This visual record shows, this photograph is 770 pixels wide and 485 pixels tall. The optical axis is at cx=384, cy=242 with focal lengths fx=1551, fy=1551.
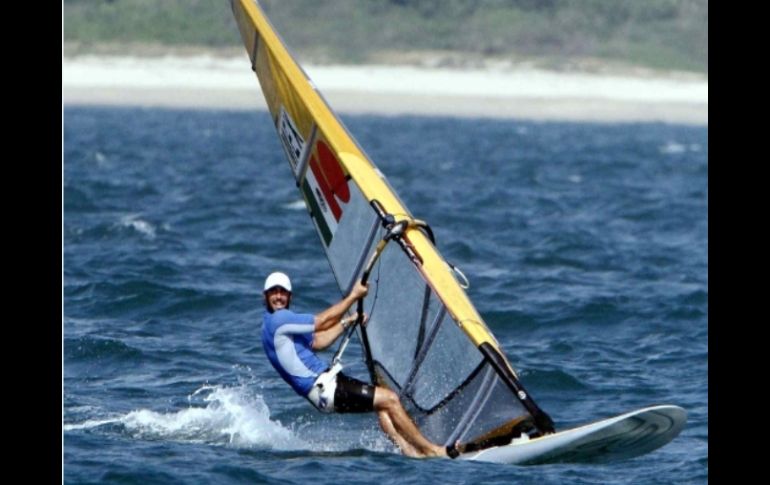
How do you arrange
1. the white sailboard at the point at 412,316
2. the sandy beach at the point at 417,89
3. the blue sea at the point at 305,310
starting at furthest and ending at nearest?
the sandy beach at the point at 417,89 → the blue sea at the point at 305,310 → the white sailboard at the point at 412,316

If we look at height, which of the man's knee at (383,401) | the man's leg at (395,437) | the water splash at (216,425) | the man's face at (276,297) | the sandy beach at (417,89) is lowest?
the sandy beach at (417,89)

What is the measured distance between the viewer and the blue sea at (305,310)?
11.1 meters

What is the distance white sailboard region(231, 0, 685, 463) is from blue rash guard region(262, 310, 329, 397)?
71cm

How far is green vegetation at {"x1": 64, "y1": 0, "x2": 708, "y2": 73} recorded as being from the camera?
90062 millimetres

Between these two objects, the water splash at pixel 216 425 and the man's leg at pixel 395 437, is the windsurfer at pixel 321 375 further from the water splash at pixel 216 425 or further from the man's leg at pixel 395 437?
the water splash at pixel 216 425

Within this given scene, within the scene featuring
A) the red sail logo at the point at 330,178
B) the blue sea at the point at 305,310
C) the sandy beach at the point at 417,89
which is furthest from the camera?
the sandy beach at the point at 417,89

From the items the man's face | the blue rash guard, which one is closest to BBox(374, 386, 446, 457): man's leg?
the blue rash guard

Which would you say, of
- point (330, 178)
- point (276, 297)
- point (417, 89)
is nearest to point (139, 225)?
point (330, 178)

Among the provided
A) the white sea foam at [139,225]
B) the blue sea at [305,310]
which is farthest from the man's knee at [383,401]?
the white sea foam at [139,225]

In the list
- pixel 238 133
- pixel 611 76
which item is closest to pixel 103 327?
pixel 238 133

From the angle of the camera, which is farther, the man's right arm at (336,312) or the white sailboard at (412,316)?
the man's right arm at (336,312)

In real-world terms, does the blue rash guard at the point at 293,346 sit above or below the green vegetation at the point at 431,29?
above

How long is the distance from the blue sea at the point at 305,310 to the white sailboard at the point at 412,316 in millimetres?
Answer: 301
